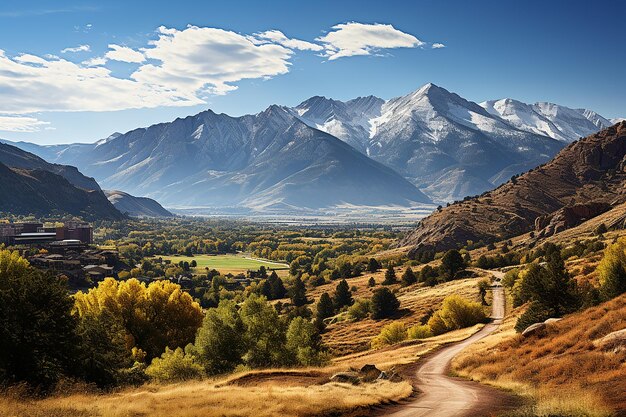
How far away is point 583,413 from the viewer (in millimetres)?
20266

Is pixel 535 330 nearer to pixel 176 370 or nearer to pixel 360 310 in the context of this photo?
pixel 176 370

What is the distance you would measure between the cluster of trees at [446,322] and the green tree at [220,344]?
114 feet

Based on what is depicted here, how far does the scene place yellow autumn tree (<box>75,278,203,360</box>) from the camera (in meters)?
58.4

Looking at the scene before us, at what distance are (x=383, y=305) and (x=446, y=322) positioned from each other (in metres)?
24.2

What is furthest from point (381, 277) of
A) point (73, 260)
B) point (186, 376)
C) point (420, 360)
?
point (186, 376)

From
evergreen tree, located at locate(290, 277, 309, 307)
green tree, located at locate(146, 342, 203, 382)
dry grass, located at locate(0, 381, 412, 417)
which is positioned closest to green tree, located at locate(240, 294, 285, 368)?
green tree, located at locate(146, 342, 203, 382)

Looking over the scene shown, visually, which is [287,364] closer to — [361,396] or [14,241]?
[361,396]

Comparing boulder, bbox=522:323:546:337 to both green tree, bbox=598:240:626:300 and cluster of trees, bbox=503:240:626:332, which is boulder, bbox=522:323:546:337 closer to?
cluster of trees, bbox=503:240:626:332

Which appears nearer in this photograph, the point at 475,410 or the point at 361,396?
the point at 475,410

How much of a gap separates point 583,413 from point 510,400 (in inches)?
320

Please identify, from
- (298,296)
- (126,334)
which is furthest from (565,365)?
(298,296)

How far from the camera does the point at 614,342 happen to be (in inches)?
1227

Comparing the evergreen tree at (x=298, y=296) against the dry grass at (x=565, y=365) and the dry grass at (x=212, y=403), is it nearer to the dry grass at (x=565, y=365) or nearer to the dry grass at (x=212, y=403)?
the dry grass at (x=565, y=365)

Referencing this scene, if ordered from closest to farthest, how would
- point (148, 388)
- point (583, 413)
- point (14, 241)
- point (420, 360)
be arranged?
point (583, 413)
point (148, 388)
point (420, 360)
point (14, 241)
